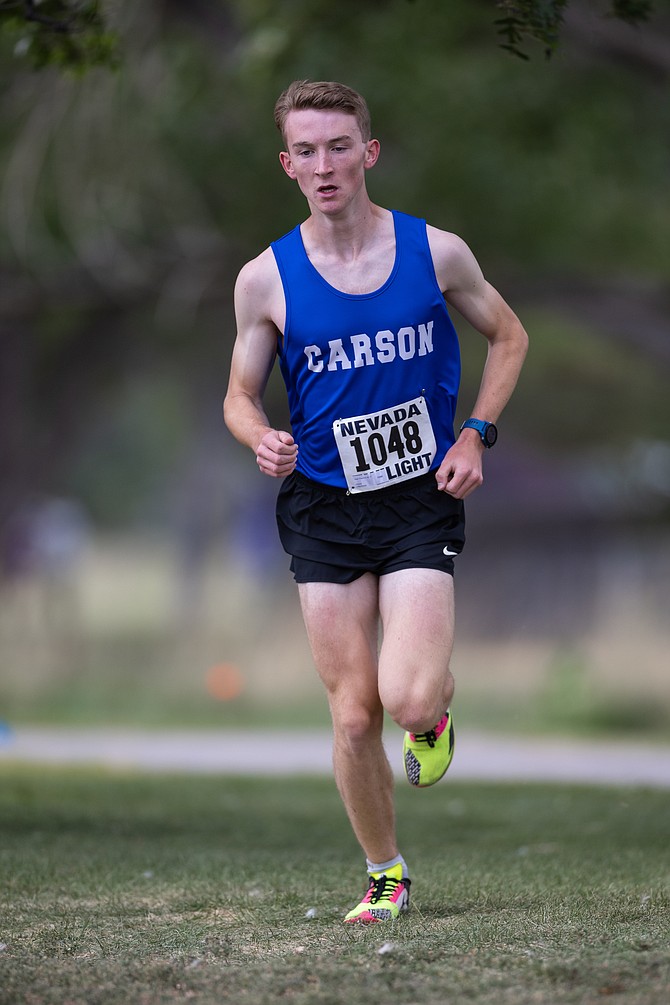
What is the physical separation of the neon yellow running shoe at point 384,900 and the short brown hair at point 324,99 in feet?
7.61

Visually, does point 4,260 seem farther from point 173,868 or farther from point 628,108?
point 173,868

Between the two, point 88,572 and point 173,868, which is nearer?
point 173,868

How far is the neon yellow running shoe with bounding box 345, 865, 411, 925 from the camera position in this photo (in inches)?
183

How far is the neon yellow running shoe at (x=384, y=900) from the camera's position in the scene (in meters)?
4.64

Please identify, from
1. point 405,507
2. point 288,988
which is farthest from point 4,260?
point 288,988

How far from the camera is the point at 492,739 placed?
13414 millimetres

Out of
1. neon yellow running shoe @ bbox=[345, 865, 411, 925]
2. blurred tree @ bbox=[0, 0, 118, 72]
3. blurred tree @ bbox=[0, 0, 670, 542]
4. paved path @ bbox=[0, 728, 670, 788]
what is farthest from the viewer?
blurred tree @ bbox=[0, 0, 670, 542]

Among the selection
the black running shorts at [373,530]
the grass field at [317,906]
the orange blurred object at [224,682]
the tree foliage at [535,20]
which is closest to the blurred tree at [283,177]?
the orange blurred object at [224,682]

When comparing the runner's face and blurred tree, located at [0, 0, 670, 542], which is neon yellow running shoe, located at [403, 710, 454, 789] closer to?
the runner's face

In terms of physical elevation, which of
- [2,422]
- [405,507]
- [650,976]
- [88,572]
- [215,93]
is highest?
[215,93]

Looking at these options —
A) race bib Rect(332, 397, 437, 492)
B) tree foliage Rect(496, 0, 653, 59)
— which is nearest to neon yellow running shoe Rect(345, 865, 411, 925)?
race bib Rect(332, 397, 437, 492)

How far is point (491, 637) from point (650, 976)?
15.8 metres

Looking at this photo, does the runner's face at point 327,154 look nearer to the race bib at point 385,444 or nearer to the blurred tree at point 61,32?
the race bib at point 385,444

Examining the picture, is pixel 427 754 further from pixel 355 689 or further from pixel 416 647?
pixel 416 647
